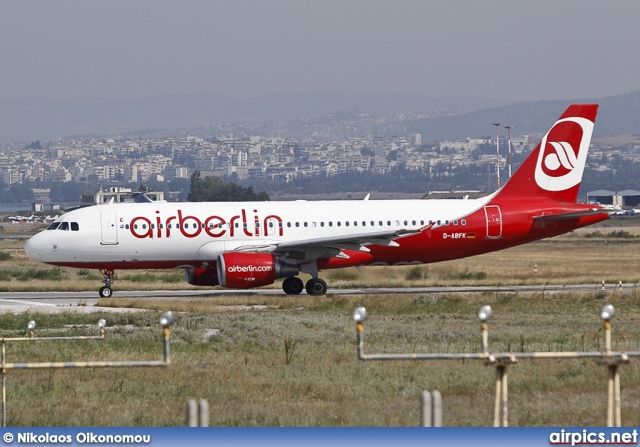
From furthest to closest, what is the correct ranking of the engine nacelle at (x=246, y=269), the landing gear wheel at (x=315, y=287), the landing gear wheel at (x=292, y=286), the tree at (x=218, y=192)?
the tree at (x=218, y=192) < the landing gear wheel at (x=292, y=286) < the landing gear wheel at (x=315, y=287) < the engine nacelle at (x=246, y=269)

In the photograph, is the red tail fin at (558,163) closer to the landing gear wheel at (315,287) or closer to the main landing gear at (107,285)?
the landing gear wheel at (315,287)

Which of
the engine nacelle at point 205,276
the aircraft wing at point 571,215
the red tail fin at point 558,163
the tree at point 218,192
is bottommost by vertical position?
the engine nacelle at point 205,276

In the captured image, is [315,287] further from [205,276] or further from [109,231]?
[109,231]

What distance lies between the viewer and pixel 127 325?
1072 inches

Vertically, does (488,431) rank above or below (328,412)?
above

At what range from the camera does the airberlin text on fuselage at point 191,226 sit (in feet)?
120

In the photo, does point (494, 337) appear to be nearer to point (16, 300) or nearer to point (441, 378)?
point (441, 378)

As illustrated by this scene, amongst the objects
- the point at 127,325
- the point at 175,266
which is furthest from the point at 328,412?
the point at 175,266

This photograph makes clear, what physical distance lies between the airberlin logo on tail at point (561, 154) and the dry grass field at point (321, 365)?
219 inches

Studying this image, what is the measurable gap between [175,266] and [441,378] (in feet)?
69.0

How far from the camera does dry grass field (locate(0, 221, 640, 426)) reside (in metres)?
14.6

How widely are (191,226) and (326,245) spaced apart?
4672 millimetres

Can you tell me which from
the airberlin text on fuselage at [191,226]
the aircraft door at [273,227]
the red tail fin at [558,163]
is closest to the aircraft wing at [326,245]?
the aircraft door at [273,227]

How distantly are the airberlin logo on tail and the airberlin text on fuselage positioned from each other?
10.6 metres
